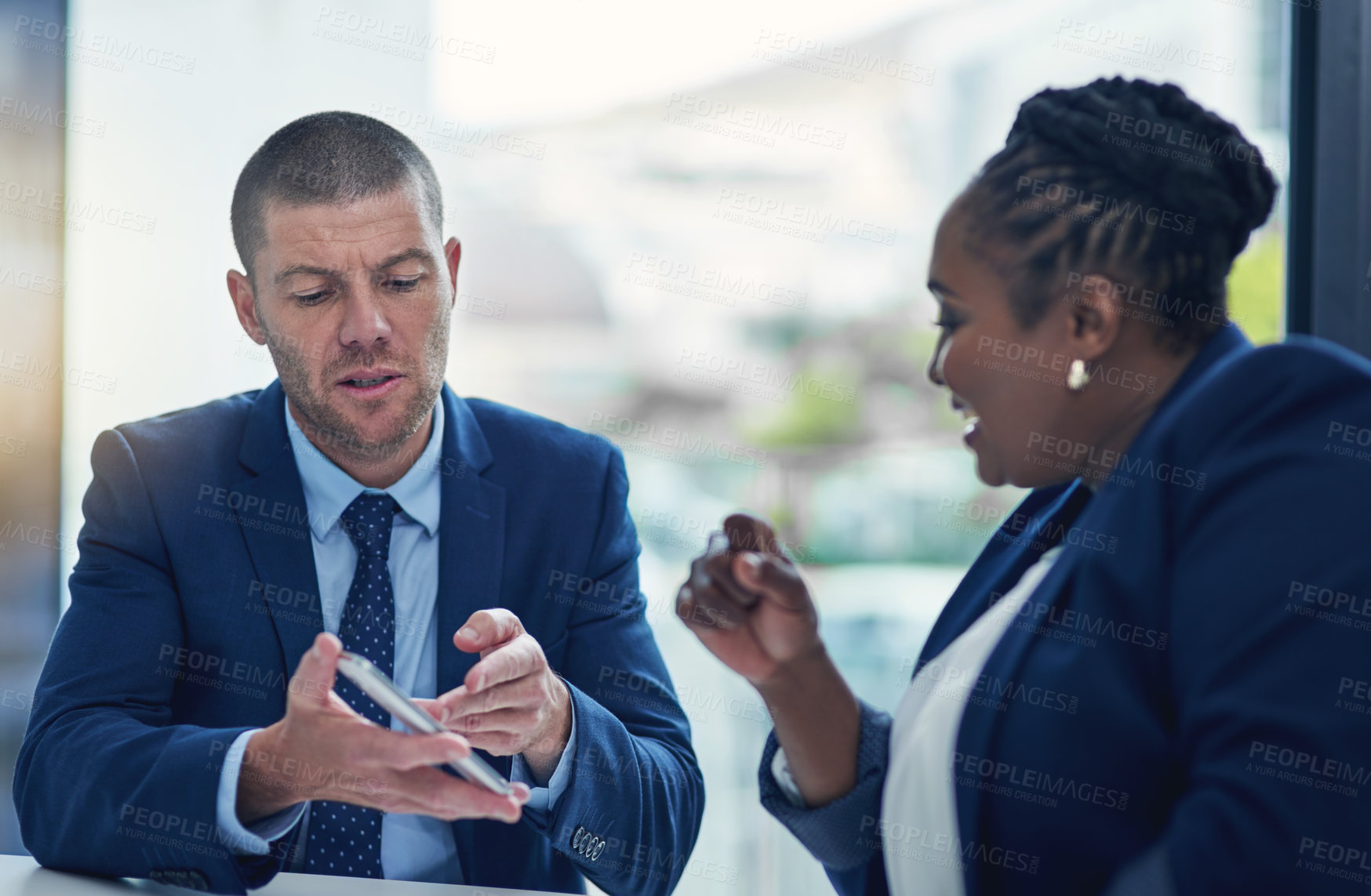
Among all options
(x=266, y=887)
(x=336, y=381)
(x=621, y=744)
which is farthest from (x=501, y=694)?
(x=336, y=381)

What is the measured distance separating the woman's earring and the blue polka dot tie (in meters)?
1.00

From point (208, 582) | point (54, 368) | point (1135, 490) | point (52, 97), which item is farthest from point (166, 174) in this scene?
point (1135, 490)

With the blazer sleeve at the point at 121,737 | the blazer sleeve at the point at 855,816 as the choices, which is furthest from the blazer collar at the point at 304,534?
the blazer sleeve at the point at 855,816

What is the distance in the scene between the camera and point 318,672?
3.47 feet

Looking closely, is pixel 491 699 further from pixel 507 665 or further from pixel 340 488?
pixel 340 488

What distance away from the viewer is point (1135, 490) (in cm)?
97

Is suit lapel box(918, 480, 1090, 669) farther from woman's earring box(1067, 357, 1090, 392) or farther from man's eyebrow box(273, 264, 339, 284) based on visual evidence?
man's eyebrow box(273, 264, 339, 284)

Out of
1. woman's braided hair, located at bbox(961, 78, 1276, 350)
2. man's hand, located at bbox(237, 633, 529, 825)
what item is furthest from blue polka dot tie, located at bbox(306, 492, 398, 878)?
woman's braided hair, located at bbox(961, 78, 1276, 350)

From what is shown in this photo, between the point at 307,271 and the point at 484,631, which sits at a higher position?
the point at 307,271

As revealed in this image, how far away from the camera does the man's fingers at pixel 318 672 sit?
39.6 inches

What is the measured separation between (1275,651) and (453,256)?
52.7 inches

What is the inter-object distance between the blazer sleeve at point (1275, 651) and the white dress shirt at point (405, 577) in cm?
103

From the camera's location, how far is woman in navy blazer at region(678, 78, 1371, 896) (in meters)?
0.84

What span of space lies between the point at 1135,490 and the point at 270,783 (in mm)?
1031
